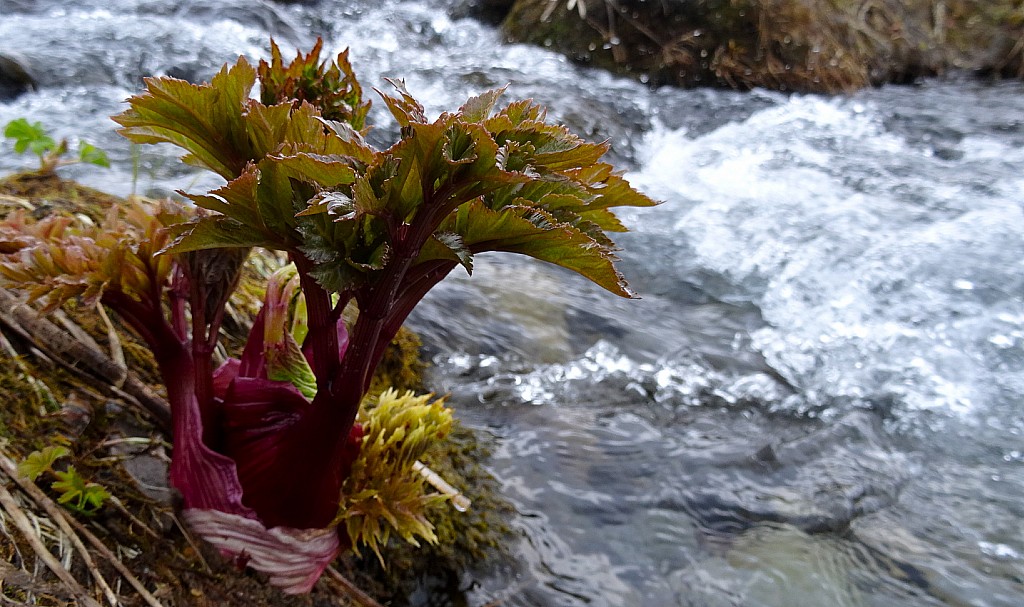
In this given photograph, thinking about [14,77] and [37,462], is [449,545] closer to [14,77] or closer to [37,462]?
[37,462]

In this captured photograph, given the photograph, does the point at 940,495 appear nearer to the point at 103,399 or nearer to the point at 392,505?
the point at 392,505

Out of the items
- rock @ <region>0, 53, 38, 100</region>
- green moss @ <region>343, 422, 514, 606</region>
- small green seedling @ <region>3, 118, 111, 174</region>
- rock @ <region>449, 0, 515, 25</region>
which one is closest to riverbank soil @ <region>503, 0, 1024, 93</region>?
rock @ <region>449, 0, 515, 25</region>

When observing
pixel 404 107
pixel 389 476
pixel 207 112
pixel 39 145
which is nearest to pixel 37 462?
pixel 389 476

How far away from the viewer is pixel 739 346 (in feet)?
12.8

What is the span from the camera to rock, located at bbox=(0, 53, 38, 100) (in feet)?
18.3

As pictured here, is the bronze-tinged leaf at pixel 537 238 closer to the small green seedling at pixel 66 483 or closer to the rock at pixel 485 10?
the small green seedling at pixel 66 483

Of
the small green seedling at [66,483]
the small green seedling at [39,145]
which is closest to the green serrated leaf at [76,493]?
the small green seedling at [66,483]

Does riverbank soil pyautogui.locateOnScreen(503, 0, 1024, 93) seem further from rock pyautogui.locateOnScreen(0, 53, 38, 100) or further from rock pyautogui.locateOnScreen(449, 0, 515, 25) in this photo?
rock pyautogui.locateOnScreen(0, 53, 38, 100)

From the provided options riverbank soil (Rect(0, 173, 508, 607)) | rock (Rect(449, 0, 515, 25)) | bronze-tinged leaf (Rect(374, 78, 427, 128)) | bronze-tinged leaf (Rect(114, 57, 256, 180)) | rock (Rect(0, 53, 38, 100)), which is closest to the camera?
bronze-tinged leaf (Rect(374, 78, 427, 128))

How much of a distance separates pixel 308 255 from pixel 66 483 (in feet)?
2.68

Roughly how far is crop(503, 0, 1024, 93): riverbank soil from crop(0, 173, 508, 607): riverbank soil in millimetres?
7409

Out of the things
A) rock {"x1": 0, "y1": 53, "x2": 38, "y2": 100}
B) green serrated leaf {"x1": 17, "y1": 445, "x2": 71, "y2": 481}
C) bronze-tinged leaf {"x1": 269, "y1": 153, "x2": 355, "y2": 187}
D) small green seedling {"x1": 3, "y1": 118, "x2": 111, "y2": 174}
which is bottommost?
rock {"x1": 0, "y1": 53, "x2": 38, "y2": 100}

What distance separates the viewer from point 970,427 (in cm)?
340

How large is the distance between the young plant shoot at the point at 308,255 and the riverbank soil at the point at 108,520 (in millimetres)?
87
